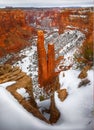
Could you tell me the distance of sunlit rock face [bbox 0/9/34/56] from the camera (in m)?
4.05

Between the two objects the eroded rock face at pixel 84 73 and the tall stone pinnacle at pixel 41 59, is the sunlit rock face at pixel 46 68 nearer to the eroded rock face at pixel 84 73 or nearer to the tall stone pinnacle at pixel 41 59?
the tall stone pinnacle at pixel 41 59

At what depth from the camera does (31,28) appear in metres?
4.05

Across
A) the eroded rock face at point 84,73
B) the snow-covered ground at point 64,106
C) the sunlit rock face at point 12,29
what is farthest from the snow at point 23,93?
the eroded rock face at point 84,73

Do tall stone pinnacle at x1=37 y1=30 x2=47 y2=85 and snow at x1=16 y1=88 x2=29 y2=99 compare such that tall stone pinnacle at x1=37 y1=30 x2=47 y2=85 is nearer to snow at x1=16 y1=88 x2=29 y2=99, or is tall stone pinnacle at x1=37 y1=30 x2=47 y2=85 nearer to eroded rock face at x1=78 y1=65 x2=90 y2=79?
snow at x1=16 y1=88 x2=29 y2=99

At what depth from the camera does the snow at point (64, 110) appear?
4.04m

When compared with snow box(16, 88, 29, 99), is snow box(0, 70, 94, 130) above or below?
below

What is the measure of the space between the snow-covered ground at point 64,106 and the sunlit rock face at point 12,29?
91mm

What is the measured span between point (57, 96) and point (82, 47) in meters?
0.35

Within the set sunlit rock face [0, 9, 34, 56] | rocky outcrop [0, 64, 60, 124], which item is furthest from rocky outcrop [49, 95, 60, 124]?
sunlit rock face [0, 9, 34, 56]

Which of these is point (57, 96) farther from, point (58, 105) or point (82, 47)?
point (82, 47)

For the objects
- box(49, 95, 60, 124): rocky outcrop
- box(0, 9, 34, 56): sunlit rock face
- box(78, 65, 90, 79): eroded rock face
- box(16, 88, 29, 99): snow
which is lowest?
box(49, 95, 60, 124): rocky outcrop

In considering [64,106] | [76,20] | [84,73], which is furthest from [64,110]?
[76,20]

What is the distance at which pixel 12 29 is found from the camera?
13.3 feet

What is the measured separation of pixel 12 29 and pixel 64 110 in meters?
0.61
